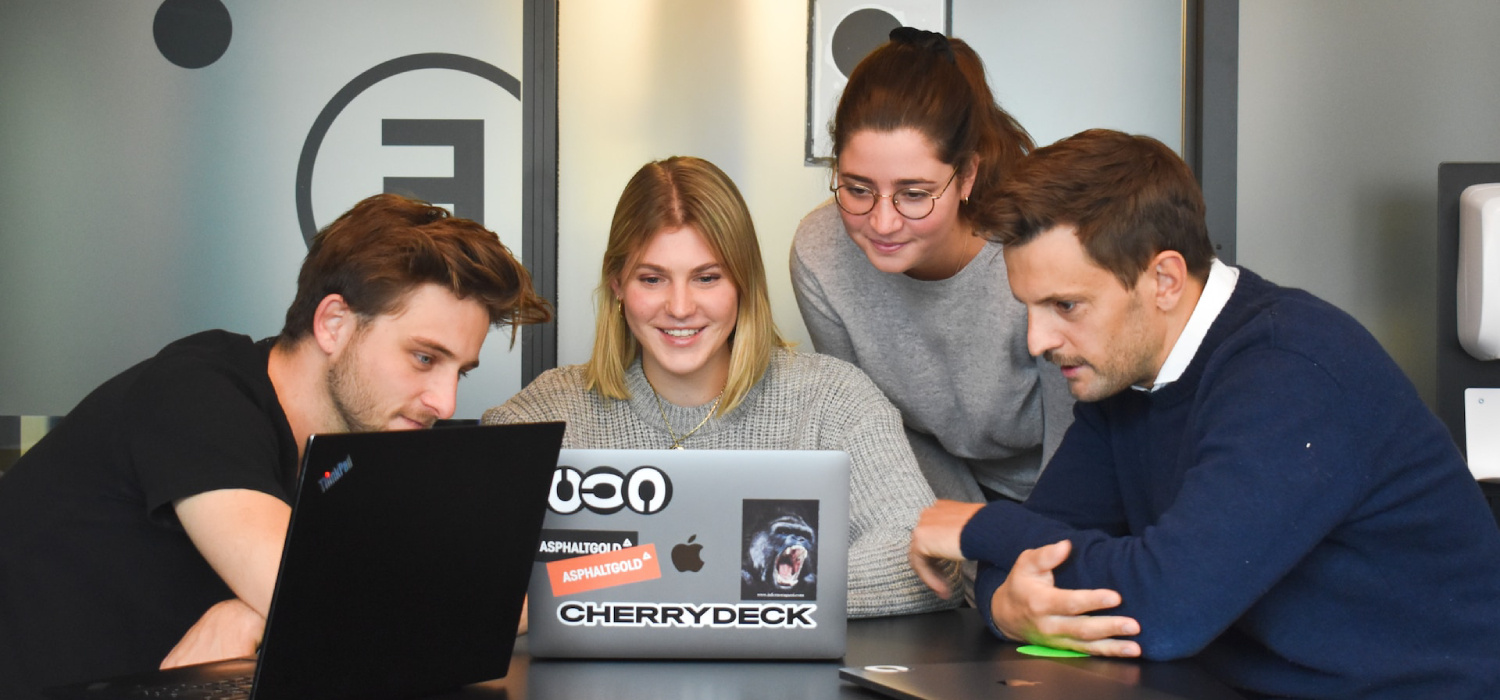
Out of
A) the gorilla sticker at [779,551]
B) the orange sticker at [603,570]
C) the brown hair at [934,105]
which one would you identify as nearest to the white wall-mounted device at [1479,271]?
the brown hair at [934,105]

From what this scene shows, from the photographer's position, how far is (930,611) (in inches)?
60.2

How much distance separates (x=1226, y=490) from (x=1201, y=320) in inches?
10.4

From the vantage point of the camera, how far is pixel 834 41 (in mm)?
3021

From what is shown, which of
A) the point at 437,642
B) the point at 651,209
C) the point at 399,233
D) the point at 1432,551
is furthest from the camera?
the point at 651,209

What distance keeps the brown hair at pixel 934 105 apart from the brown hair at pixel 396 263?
64 cm

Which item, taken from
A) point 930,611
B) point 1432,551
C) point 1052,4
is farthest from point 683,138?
point 1432,551

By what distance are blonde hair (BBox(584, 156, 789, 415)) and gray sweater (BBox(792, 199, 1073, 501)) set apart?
8.9 inches

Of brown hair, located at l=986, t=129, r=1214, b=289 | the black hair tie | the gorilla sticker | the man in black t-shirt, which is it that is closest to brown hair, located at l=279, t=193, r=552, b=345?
the man in black t-shirt

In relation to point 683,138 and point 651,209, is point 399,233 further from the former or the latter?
point 683,138

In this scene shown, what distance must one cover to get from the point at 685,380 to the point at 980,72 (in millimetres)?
700

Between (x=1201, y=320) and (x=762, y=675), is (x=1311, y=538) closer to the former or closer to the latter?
(x=1201, y=320)

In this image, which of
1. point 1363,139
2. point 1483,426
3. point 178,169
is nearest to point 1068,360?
point 1483,426

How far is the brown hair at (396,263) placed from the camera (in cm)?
150

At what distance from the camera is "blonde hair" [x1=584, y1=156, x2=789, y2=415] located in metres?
1.85
